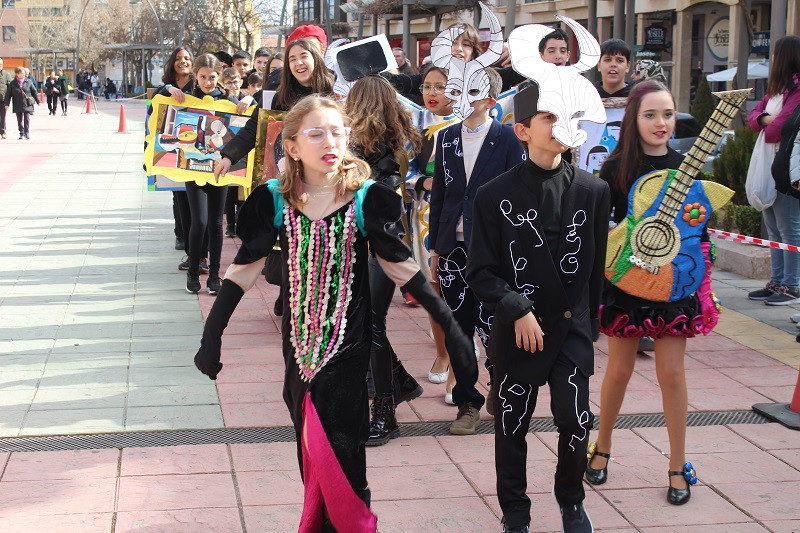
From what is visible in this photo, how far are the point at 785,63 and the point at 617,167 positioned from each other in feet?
13.0

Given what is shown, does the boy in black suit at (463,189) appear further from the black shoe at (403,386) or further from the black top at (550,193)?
the black top at (550,193)

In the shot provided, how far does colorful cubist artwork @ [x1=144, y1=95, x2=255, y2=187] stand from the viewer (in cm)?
941

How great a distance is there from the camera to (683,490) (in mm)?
4539

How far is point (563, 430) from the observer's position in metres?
3.95

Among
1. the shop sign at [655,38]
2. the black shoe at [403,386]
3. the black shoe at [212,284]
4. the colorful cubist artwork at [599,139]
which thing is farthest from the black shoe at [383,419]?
the shop sign at [655,38]

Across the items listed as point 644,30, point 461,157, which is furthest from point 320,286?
point 644,30

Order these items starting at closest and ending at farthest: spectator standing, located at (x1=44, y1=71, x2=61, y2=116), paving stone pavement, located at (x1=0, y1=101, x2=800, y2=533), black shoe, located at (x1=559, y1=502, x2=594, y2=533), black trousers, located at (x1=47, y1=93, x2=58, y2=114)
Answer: black shoe, located at (x1=559, y1=502, x2=594, y2=533), paving stone pavement, located at (x1=0, y1=101, x2=800, y2=533), spectator standing, located at (x1=44, y1=71, x2=61, y2=116), black trousers, located at (x1=47, y1=93, x2=58, y2=114)

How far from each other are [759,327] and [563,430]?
444 centimetres

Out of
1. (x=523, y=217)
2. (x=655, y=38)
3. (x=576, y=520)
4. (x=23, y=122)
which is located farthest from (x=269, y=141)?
(x=655, y=38)

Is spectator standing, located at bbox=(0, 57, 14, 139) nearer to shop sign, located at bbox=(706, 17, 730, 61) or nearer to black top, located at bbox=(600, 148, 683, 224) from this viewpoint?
shop sign, located at bbox=(706, 17, 730, 61)

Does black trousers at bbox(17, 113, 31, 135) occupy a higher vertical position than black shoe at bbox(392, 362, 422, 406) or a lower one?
higher

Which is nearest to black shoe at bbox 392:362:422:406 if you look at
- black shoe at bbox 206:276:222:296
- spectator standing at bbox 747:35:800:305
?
black shoe at bbox 206:276:222:296

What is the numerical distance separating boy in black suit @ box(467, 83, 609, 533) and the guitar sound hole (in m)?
0.54

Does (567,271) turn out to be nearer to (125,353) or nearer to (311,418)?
(311,418)
